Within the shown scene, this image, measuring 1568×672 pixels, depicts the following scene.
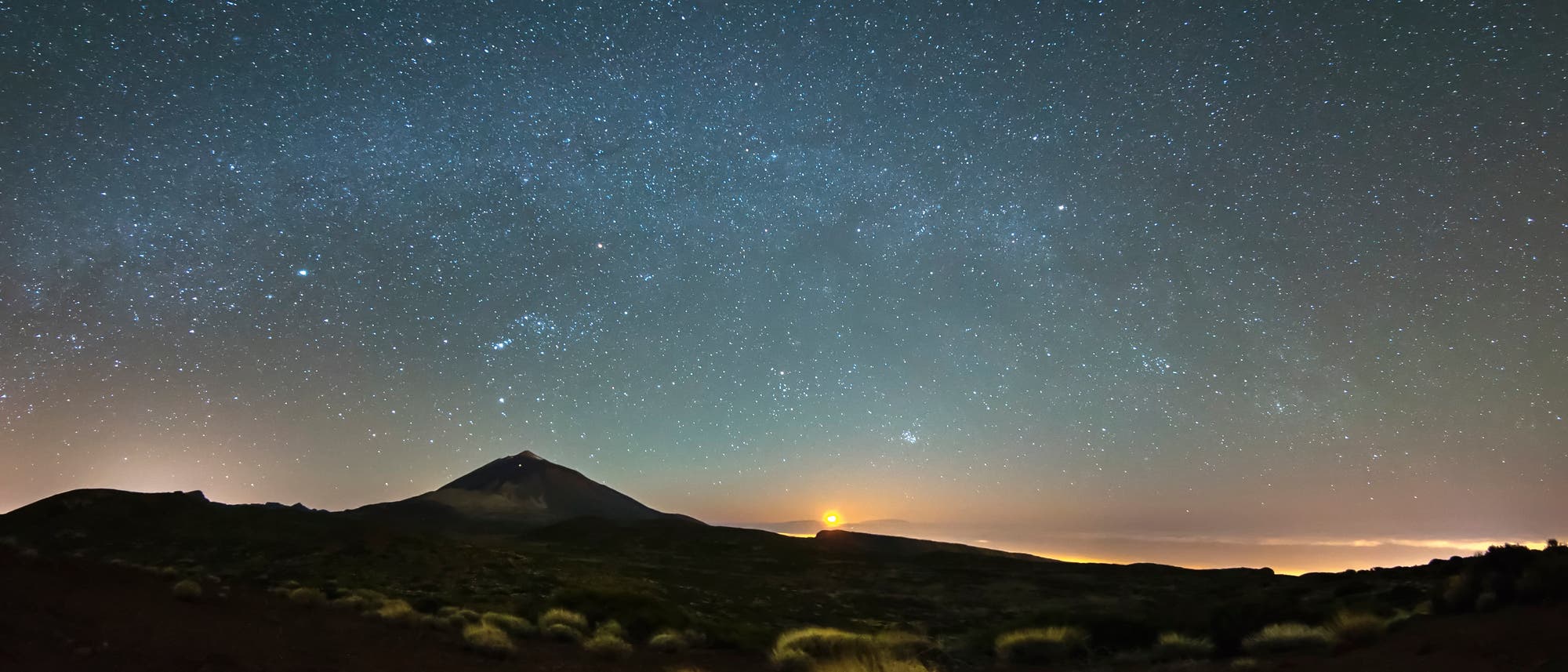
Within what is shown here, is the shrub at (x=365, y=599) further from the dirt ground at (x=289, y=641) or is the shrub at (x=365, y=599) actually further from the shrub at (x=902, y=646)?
the shrub at (x=902, y=646)

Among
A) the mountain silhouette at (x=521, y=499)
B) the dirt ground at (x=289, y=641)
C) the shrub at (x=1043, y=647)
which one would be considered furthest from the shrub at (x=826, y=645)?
the mountain silhouette at (x=521, y=499)

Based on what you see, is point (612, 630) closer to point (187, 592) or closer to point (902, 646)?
point (902, 646)

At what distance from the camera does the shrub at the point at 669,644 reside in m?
16.7

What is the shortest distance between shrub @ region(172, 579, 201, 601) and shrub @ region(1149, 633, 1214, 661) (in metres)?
23.0

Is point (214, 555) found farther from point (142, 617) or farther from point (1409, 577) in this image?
point (1409, 577)

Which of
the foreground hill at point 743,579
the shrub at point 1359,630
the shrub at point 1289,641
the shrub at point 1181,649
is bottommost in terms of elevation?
the foreground hill at point 743,579

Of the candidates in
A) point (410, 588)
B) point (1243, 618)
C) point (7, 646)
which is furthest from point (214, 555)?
point (1243, 618)

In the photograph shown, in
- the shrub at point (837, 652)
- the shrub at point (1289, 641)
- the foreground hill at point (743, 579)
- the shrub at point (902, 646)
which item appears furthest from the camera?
the foreground hill at point (743, 579)

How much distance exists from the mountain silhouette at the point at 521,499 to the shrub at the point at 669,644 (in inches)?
4009

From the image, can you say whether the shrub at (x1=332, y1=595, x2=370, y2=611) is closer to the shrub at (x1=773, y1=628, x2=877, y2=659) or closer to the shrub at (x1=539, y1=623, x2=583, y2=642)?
the shrub at (x1=539, y1=623, x2=583, y2=642)

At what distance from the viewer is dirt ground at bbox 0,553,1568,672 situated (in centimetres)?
→ 973

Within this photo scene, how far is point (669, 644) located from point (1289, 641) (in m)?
12.8

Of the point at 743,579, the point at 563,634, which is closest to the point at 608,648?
the point at 563,634

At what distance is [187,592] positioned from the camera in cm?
1781
